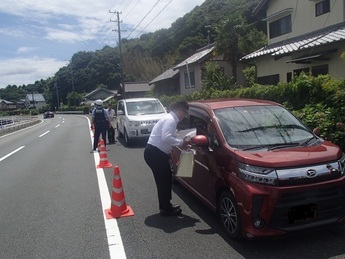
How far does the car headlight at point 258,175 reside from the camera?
3.57 m

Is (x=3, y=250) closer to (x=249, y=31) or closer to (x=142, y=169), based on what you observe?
(x=142, y=169)

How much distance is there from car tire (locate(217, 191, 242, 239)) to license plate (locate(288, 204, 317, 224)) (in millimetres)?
568

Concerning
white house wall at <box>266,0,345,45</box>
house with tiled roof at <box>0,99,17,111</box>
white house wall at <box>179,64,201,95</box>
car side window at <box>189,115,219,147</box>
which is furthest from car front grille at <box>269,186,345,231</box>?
house with tiled roof at <box>0,99,17,111</box>

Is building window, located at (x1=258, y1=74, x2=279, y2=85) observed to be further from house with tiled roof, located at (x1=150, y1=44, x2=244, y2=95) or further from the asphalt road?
the asphalt road

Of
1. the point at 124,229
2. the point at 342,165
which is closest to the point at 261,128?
the point at 342,165

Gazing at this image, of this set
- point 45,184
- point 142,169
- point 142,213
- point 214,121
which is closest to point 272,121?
point 214,121

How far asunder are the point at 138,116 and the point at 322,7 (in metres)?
10.7

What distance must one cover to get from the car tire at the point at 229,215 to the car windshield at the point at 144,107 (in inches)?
364

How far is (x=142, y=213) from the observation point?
17.1 ft

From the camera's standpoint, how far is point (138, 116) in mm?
12727

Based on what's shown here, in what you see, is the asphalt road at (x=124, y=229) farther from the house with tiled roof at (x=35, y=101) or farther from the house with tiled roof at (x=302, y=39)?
the house with tiled roof at (x=35, y=101)

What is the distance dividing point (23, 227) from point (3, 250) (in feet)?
2.47

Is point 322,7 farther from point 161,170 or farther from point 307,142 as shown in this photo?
point 161,170

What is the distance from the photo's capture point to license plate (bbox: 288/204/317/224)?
3613 millimetres
